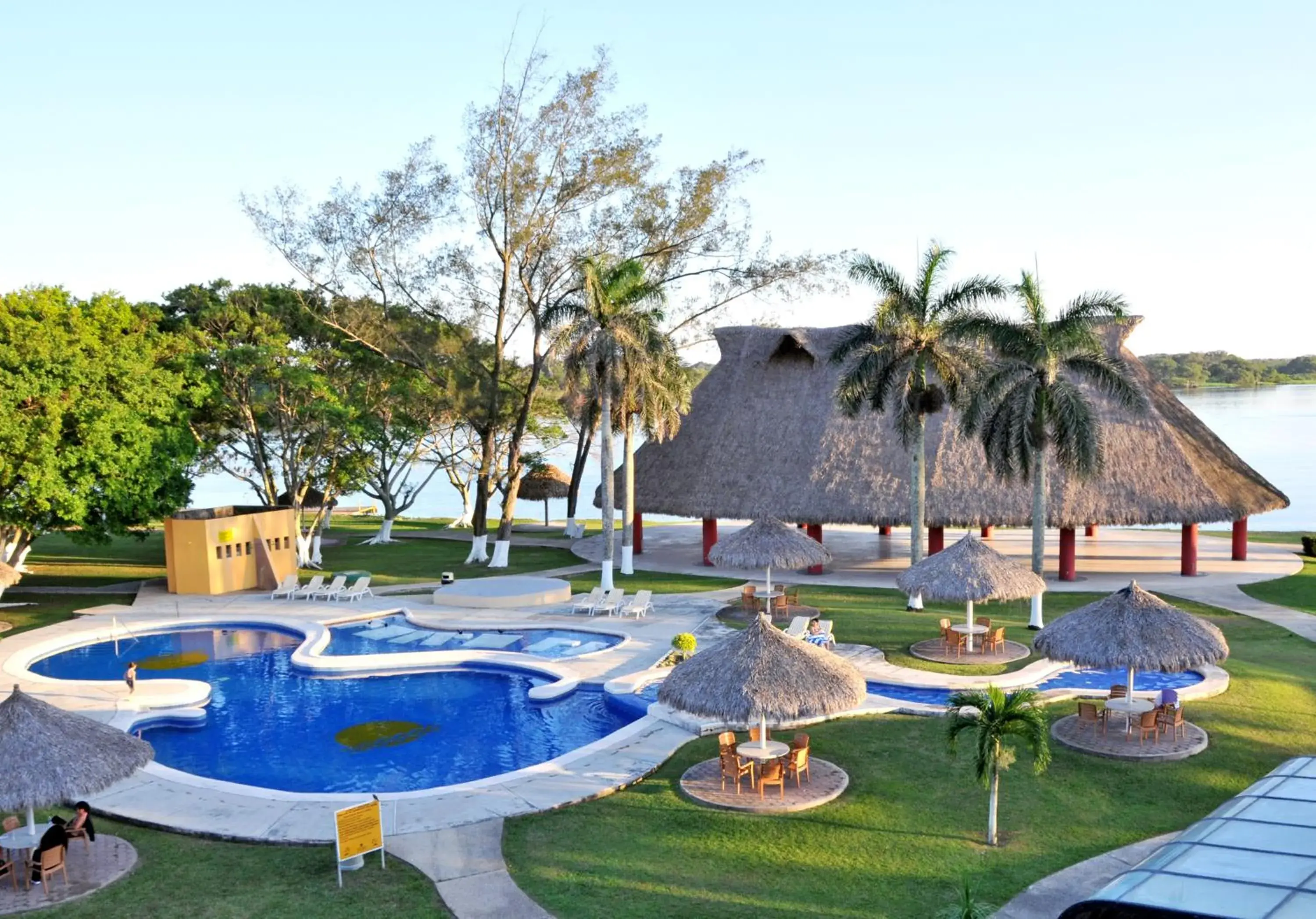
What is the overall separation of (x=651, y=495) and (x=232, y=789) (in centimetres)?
2074

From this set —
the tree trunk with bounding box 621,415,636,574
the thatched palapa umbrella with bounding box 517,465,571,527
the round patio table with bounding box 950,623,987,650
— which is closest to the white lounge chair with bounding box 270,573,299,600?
the tree trunk with bounding box 621,415,636,574

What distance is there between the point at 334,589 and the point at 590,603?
7547 millimetres

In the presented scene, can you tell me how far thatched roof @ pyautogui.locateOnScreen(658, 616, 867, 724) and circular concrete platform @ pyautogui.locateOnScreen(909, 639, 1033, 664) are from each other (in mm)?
6141

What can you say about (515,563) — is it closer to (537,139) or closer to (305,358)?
(305,358)

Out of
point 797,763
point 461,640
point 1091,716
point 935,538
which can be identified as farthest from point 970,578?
point 461,640

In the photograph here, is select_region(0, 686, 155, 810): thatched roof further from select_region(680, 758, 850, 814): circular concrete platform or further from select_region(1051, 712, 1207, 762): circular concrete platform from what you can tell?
select_region(1051, 712, 1207, 762): circular concrete platform

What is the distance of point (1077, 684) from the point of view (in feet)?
61.7

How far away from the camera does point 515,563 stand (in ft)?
113

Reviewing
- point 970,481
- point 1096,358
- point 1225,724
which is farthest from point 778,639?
point 970,481

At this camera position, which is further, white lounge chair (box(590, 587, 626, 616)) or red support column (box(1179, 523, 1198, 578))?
red support column (box(1179, 523, 1198, 578))

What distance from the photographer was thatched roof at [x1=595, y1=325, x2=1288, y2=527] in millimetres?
28750

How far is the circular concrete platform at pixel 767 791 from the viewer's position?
13.1 metres

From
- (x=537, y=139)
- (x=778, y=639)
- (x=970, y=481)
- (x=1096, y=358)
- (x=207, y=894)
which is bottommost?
(x=207, y=894)

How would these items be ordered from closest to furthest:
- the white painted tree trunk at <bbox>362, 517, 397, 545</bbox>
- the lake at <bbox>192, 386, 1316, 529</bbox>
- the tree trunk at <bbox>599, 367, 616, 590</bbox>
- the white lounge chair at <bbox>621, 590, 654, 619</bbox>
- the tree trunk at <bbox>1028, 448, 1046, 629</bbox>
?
the tree trunk at <bbox>1028, 448, 1046, 629</bbox>, the white lounge chair at <bbox>621, 590, 654, 619</bbox>, the tree trunk at <bbox>599, 367, 616, 590</bbox>, the white painted tree trunk at <bbox>362, 517, 397, 545</bbox>, the lake at <bbox>192, 386, 1316, 529</bbox>
